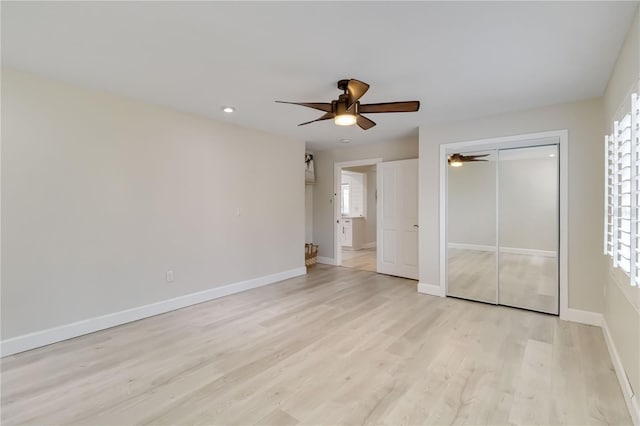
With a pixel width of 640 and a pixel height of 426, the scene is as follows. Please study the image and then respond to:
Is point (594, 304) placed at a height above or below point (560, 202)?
below

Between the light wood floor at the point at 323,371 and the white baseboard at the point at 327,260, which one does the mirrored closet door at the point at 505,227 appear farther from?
the white baseboard at the point at 327,260

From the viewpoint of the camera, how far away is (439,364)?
2.47 meters

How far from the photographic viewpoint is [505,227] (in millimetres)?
3961

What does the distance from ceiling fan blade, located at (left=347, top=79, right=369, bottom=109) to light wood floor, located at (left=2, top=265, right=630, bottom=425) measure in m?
2.24

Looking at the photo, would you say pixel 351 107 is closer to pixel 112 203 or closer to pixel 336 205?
pixel 112 203

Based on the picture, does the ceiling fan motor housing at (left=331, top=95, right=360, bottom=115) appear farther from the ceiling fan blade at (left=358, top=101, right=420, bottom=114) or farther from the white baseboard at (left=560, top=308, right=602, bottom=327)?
the white baseboard at (left=560, top=308, right=602, bottom=327)

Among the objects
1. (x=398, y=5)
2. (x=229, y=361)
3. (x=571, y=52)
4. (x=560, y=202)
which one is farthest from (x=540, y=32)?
(x=229, y=361)

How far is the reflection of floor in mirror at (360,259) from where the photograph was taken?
635 centimetres

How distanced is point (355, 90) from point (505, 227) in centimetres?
282

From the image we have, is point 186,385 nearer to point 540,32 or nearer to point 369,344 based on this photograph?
point 369,344

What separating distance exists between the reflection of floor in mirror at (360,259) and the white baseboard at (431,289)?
59.8 inches

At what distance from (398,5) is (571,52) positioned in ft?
5.20

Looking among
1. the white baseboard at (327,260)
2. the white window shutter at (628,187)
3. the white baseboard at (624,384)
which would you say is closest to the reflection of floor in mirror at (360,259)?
the white baseboard at (327,260)

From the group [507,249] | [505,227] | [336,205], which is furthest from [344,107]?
[336,205]
